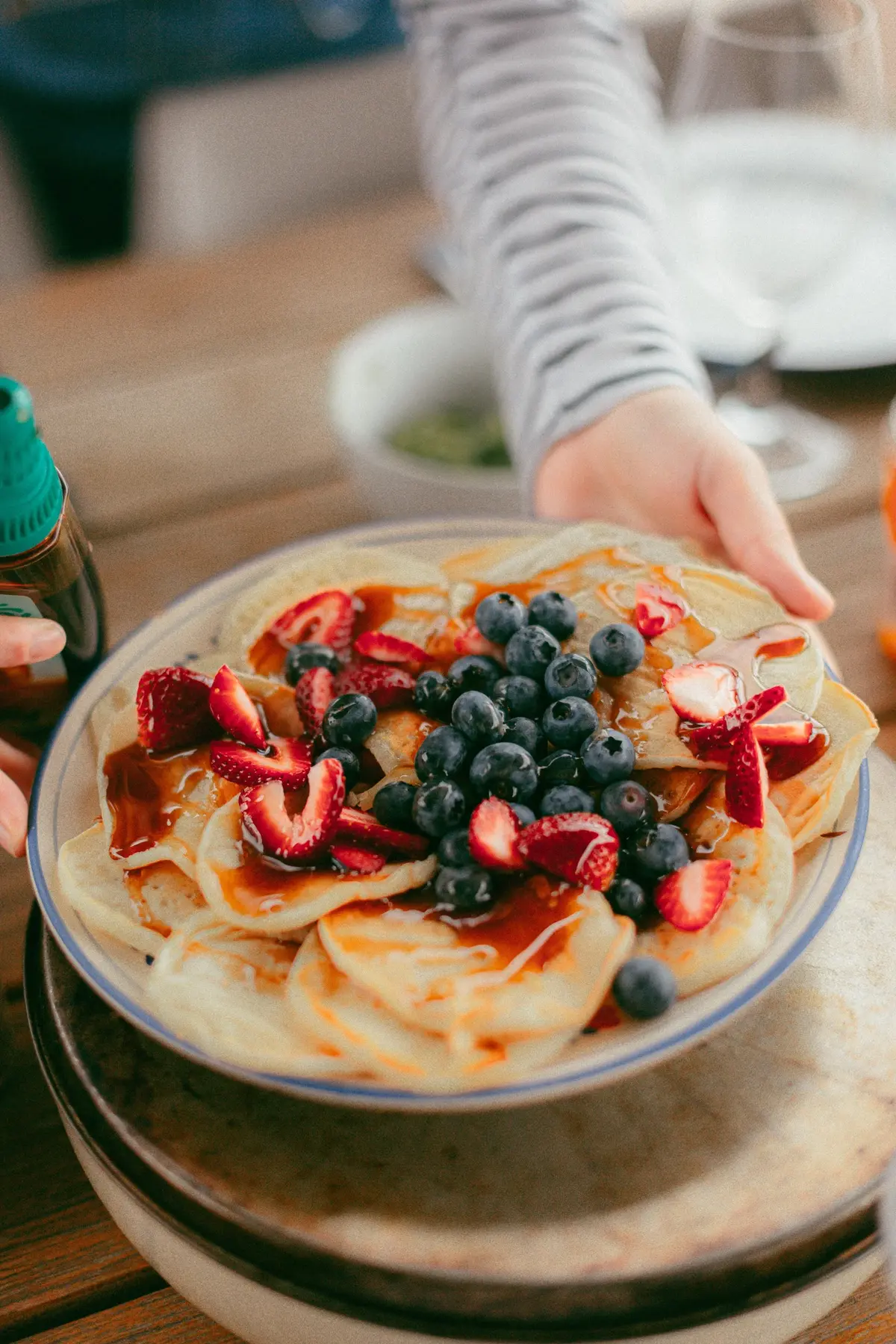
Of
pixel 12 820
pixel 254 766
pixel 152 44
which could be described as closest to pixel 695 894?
pixel 254 766

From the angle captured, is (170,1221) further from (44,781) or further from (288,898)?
(44,781)

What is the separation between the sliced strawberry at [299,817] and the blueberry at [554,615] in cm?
25

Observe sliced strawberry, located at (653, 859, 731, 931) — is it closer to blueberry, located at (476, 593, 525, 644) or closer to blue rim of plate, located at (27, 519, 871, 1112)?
blue rim of plate, located at (27, 519, 871, 1112)

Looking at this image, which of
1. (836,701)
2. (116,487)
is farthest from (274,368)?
(836,701)

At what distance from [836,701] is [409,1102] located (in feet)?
1.67

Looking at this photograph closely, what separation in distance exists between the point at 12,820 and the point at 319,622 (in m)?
0.33

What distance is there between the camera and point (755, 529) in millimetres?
1127

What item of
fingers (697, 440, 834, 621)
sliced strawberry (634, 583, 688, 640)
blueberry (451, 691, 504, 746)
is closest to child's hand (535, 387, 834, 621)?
fingers (697, 440, 834, 621)

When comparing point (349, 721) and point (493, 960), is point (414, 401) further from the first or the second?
point (493, 960)

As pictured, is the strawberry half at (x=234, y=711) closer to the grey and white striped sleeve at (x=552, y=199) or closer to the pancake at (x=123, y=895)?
the pancake at (x=123, y=895)

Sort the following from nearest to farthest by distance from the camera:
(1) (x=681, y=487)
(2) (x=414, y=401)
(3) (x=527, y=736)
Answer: (3) (x=527, y=736), (1) (x=681, y=487), (2) (x=414, y=401)

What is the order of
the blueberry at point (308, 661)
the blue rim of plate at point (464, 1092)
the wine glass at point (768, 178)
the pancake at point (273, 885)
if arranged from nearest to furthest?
1. the blue rim of plate at point (464, 1092)
2. the pancake at point (273, 885)
3. the blueberry at point (308, 661)
4. the wine glass at point (768, 178)

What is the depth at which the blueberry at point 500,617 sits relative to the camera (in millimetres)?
→ 998

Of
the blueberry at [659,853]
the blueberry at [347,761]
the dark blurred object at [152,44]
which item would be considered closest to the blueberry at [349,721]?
the blueberry at [347,761]
